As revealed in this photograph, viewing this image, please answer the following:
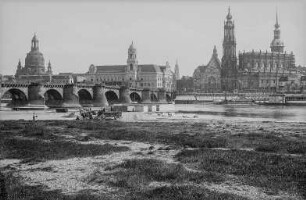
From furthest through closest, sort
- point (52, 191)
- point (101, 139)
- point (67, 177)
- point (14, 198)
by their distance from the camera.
→ point (101, 139), point (67, 177), point (52, 191), point (14, 198)

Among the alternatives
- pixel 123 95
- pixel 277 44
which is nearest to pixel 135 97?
pixel 123 95

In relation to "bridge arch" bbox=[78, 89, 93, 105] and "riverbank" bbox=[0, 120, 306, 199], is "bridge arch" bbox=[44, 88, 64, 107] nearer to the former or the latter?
"bridge arch" bbox=[78, 89, 93, 105]

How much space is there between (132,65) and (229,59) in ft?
145

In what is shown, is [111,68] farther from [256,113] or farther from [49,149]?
[49,149]

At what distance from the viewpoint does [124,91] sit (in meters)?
96.9

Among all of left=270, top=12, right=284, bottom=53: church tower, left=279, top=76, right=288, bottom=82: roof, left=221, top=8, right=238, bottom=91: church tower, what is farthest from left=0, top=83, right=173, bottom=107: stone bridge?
left=270, top=12, right=284, bottom=53: church tower

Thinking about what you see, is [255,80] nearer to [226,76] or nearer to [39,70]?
[226,76]

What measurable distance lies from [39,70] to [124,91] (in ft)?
267

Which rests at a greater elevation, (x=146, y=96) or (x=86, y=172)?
(x=146, y=96)

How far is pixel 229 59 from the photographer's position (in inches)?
6939

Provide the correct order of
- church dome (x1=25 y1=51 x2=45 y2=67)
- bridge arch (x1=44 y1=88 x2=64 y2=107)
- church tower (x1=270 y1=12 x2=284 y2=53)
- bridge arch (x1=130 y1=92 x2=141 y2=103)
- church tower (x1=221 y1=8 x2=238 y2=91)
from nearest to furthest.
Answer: bridge arch (x1=44 y1=88 x2=64 y2=107) < bridge arch (x1=130 y1=92 x2=141 y2=103) < church dome (x1=25 y1=51 x2=45 y2=67) < church tower (x1=221 y1=8 x2=238 y2=91) < church tower (x1=270 y1=12 x2=284 y2=53)

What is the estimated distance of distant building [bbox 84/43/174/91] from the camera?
554 feet

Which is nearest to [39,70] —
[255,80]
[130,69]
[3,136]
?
[130,69]

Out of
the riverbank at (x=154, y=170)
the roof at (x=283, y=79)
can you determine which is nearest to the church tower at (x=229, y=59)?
the roof at (x=283, y=79)
